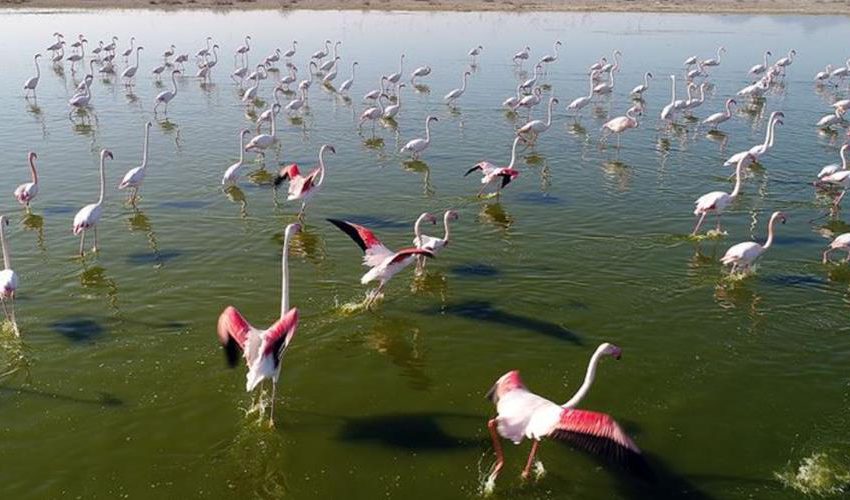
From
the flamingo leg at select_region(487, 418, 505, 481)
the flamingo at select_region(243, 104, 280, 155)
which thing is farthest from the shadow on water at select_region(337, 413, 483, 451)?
the flamingo at select_region(243, 104, 280, 155)

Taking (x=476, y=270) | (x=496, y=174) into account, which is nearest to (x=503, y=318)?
(x=476, y=270)

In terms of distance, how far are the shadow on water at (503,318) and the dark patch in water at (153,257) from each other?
18.1ft

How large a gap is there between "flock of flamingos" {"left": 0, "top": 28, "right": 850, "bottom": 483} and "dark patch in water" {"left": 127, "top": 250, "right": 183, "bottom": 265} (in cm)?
94

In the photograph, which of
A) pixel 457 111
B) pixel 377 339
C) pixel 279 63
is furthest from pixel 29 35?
pixel 377 339

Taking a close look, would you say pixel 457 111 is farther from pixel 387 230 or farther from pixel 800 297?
pixel 800 297

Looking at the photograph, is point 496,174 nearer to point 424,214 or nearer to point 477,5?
point 424,214

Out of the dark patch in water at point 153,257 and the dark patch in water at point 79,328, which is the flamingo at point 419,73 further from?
the dark patch in water at point 79,328

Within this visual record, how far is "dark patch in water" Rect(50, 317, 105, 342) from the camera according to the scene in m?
10.6

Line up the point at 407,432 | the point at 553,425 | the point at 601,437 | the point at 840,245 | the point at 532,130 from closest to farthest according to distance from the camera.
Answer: the point at 601,437 < the point at 553,425 < the point at 407,432 < the point at 840,245 < the point at 532,130

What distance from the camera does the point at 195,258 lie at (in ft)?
44.7

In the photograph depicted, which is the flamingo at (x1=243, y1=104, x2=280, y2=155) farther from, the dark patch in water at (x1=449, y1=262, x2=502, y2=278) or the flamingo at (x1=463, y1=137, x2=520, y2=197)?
the dark patch in water at (x1=449, y1=262, x2=502, y2=278)

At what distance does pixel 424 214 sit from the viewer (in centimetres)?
1323

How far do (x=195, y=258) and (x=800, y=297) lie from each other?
11446 millimetres

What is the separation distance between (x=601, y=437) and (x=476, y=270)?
282 inches
